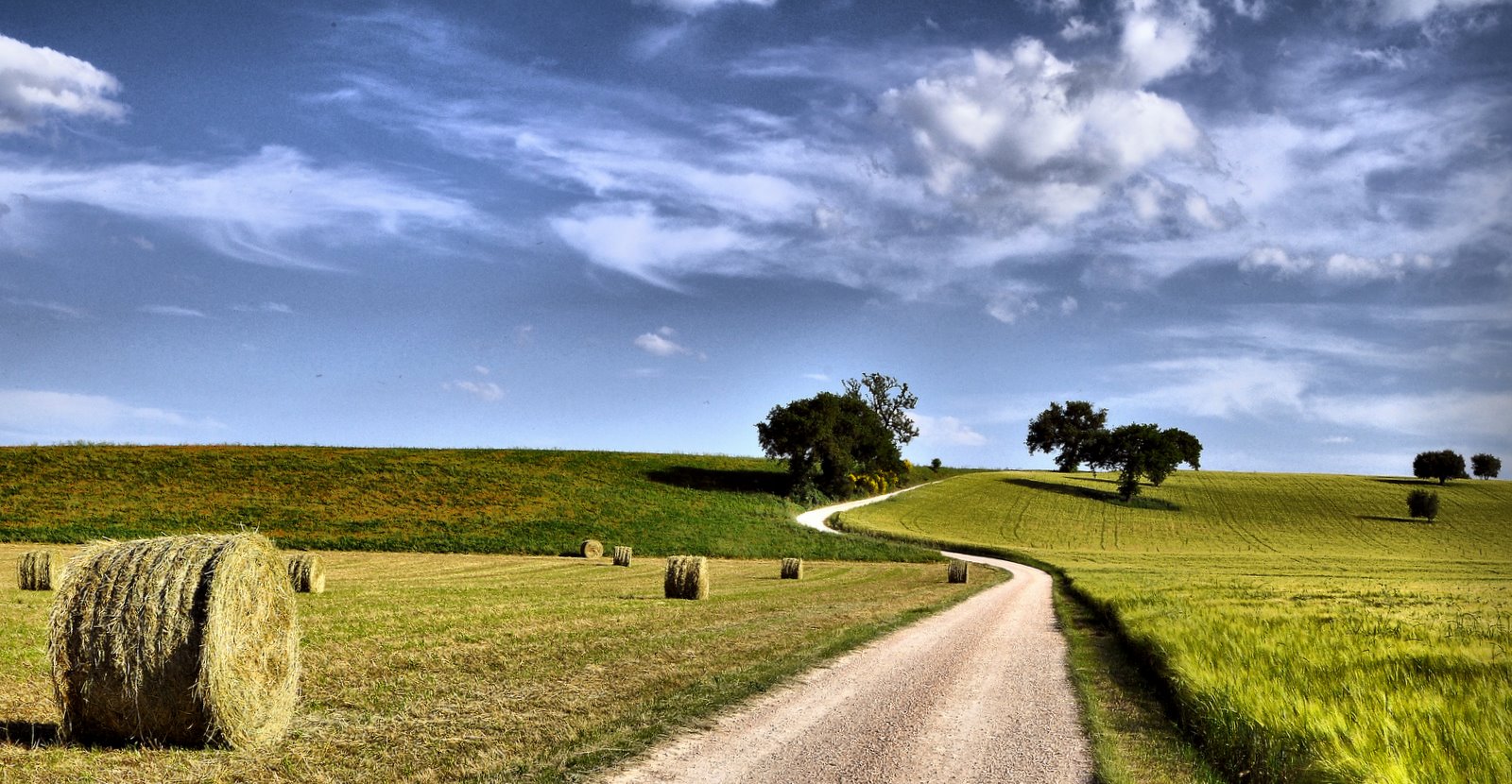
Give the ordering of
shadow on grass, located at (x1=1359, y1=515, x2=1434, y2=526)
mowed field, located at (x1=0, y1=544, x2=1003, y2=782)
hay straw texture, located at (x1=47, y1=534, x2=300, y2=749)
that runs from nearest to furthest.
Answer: mowed field, located at (x1=0, y1=544, x2=1003, y2=782)
hay straw texture, located at (x1=47, y1=534, x2=300, y2=749)
shadow on grass, located at (x1=1359, y1=515, x2=1434, y2=526)

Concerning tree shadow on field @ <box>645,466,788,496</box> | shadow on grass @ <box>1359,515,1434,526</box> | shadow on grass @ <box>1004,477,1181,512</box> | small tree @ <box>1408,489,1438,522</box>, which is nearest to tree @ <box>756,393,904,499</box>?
tree shadow on field @ <box>645,466,788,496</box>

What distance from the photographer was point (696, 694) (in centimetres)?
1333

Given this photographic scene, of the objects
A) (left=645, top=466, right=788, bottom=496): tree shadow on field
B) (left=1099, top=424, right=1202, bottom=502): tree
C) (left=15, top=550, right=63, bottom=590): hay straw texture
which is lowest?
(left=15, top=550, right=63, bottom=590): hay straw texture

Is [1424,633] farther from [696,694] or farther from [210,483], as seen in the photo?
[210,483]

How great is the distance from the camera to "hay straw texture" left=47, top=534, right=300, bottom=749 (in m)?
10.5

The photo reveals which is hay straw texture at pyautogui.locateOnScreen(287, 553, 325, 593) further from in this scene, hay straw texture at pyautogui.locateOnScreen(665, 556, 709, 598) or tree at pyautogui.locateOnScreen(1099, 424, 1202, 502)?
tree at pyautogui.locateOnScreen(1099, 424, 1202, 502)

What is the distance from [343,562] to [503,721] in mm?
37081

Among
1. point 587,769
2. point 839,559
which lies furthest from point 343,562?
point 587,769

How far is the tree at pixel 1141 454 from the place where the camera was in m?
102

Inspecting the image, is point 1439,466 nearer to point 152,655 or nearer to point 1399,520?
point 1399,520

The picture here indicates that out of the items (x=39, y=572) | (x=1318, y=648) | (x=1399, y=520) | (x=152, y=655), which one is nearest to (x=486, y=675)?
(x=152, y=655)

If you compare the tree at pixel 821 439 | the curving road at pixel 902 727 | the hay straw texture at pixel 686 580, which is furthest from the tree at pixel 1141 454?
the curving road at pixel 902 727

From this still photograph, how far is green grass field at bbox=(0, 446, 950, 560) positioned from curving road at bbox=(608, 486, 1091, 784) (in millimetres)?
41180

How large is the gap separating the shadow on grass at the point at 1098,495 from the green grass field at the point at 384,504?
41.4 metres
